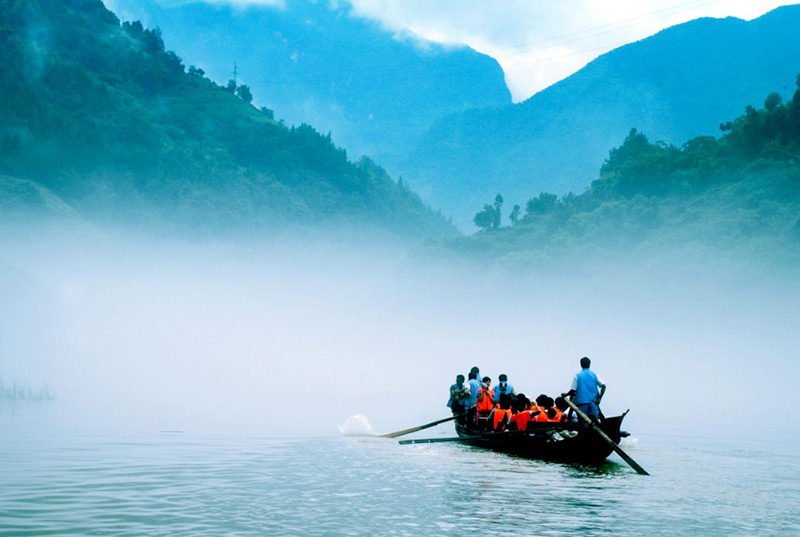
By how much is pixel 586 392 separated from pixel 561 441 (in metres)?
2.12

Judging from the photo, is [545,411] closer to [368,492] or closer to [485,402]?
[485,402]

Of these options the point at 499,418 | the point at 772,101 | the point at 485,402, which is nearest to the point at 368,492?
the point at 499,418

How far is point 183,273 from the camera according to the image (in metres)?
185

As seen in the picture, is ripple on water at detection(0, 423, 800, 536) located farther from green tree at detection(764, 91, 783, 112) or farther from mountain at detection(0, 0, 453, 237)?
mountain at detection(0, 0, 453, 237)

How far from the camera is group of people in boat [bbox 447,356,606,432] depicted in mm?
22641

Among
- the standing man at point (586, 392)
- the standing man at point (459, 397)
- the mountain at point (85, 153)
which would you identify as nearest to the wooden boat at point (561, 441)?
the standing man at point (586, 392)

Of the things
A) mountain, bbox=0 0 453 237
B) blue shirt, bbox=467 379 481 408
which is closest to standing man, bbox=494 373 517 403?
blue shirt, bbox=467 379 481 408

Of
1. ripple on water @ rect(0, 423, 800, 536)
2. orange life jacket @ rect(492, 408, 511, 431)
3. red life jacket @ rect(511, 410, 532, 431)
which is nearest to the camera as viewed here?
ripple on water @ rect(0, 423, 800, 536)

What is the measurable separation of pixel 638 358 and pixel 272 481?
101 m

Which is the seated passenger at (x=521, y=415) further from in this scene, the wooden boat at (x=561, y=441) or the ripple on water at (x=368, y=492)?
the ripple on water at (x=368, y=492)

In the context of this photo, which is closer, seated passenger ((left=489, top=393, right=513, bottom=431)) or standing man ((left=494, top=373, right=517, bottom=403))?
seated passenger ((left=489, top=393, right=513, bottom=431))

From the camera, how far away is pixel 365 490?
16609 millimetres

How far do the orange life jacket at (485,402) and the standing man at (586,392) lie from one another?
14.4ft

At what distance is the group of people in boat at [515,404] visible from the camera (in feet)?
74.3
